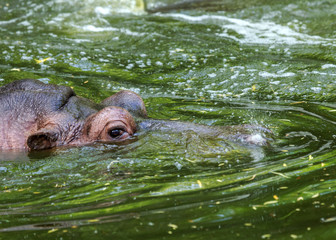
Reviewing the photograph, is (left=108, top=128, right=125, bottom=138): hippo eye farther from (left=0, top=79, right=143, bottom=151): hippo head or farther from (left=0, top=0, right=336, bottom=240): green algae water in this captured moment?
(left=0, top=0, right=336, bottom=240): green algae water

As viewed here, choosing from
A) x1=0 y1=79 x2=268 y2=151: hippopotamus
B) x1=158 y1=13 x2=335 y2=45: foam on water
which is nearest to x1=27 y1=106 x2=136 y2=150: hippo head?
x1=0 y1=79 x2=268 y2=151: hippopotamus

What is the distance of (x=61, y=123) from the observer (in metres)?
5.66

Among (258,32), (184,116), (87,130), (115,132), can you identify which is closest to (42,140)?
(87,130)

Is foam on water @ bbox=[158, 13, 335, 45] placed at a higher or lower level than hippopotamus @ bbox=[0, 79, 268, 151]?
higher

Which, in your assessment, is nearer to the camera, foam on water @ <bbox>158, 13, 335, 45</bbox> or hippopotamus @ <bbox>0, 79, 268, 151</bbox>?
hippopotamus @ <bbox>0, 79, 268, 151</bbox>

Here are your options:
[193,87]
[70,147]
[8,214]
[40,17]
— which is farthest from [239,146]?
[40,17]

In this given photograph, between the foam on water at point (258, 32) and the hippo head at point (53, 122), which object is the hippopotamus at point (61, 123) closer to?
the hippo head at point (53, 122)

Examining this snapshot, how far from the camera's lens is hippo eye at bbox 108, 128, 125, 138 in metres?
5.60

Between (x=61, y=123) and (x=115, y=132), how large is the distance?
0.60 meters

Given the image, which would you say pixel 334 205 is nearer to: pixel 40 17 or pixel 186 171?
pixel 186 171

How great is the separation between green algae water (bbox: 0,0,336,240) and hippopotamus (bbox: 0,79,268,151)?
0.15 m

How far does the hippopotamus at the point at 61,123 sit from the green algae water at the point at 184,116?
153mm

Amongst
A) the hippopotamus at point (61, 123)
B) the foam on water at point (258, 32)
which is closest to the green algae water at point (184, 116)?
the foam on water at point (258, 32)

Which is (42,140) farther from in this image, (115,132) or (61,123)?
(115,132)
